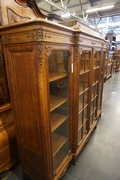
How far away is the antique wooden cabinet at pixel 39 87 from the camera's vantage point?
88 cm

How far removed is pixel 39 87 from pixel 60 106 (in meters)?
0.62

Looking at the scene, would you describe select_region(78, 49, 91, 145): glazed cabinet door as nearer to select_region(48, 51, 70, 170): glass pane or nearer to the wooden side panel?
select_region(48, 51, 70, 170): glass pane

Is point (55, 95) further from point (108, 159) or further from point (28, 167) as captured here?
point (108, 159)

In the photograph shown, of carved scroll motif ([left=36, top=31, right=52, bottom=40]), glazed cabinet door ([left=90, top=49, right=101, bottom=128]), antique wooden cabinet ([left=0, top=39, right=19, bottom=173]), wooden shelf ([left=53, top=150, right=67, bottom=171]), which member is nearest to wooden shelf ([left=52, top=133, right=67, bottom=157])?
wooden shelf ([left=53, top=150, right=67, bottom=171])

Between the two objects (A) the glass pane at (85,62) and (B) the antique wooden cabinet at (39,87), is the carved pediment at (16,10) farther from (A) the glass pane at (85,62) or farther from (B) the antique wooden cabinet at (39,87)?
(A) the glass pane at (85,62)

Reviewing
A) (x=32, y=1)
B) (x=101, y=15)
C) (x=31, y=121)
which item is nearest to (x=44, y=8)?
(x=101, y=15)

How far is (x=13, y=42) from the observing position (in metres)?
0.97

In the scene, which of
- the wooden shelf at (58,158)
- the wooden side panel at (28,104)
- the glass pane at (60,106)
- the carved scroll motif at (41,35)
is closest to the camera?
the carved scroll motif at (41,35)

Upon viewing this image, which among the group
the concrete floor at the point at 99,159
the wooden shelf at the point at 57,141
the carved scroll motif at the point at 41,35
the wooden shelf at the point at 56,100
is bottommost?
the concrete floor at the point at 99,159

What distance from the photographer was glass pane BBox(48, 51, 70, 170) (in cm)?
130

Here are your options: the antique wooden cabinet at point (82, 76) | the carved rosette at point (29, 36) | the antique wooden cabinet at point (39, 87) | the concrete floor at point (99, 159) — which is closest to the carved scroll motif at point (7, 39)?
the antique wooden cabinet at point (39, 87)

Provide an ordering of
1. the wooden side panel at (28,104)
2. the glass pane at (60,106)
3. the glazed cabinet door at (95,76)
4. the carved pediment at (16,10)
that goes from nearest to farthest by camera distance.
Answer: the wooden side panel at (28,104)
the carved pediment at (16,10)
the glass pane at (60,106)
the glazed cabinet door at (95,76)

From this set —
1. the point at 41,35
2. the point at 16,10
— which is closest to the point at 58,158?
the point at 41,35

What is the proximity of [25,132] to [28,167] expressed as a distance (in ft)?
1.70
